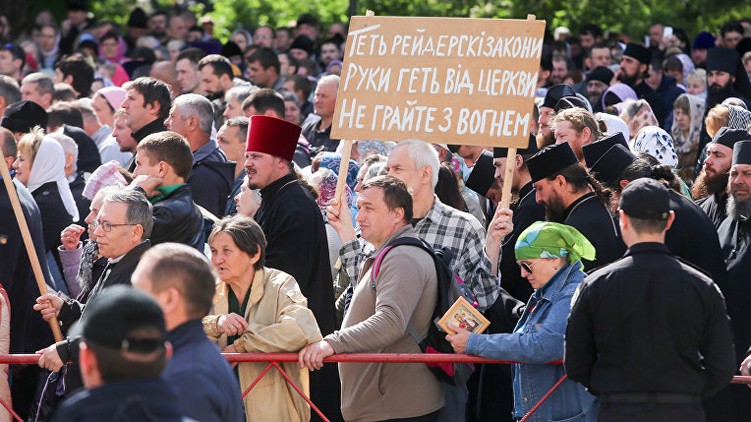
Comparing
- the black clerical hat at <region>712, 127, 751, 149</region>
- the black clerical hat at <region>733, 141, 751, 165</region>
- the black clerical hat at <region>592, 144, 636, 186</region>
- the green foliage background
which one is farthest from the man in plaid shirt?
the green foliage background

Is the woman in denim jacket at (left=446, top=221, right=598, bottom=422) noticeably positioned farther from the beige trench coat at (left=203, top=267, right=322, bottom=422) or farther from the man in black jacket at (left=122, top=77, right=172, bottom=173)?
the man in black jacket at (left=122, top=77, right=172, bottom=173)

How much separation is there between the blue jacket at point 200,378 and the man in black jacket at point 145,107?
4972 mm

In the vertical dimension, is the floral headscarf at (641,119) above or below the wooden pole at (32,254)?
above

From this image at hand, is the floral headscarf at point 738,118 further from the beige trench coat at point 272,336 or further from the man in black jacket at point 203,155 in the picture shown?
the beige trench coat at point 272,336

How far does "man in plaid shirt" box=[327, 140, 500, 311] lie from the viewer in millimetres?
6578

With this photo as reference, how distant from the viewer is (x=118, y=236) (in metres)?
5.89

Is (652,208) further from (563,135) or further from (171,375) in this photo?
(563,135)

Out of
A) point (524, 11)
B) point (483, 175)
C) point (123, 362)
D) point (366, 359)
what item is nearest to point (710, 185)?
point (483, 175)

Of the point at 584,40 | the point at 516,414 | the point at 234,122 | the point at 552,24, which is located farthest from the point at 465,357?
the point at 552,24

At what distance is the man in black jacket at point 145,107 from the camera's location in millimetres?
8656

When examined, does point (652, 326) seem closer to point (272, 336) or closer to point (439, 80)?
point (272, 336)

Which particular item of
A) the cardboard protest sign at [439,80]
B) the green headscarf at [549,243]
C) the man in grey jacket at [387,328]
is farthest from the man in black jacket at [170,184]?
the green headscarf at [549,243]

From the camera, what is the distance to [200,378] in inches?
148

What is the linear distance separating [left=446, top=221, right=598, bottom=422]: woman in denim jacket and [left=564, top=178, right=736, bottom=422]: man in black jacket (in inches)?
22.3
